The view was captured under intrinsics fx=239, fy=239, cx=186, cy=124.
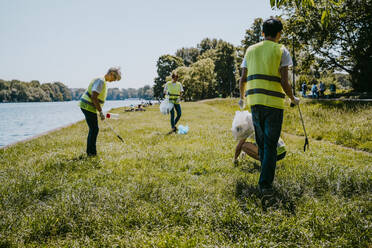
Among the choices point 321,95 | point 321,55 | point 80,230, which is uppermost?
point 321,55

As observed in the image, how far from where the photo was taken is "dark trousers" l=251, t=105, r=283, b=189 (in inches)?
139

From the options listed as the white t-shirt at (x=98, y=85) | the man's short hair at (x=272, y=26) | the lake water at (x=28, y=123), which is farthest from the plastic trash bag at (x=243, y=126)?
the lake water at (x=28, y=123)

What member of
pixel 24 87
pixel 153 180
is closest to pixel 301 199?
pixel 153 180

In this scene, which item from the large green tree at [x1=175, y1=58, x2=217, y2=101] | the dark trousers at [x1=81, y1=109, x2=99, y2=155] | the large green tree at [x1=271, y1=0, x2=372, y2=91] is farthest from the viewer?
the large green tree at [x1=175, y1=58, x2=217, y2=101]

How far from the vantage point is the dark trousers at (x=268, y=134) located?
11.6ft

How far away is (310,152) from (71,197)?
554 centimetres

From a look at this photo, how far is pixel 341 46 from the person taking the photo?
94.8ft

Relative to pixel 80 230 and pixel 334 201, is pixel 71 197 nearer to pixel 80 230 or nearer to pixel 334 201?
pixel 80 230

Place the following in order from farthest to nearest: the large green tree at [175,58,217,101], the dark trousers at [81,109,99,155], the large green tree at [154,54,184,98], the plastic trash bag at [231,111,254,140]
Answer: the large green tree at [154,54,184,98], the large green tree at [175,58,217,101], the dark trousers at [81,109,99,155], the plastic trash bag at [231,111,254,140]

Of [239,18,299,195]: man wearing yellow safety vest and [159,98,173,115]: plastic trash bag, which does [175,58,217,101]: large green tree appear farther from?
[239,18,299,195]: man wearing yellow safety vest

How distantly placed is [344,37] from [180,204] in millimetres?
33734

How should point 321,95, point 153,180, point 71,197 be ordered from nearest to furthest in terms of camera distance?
point 71,197
point 153,180
point 321,95

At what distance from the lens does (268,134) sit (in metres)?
3.56

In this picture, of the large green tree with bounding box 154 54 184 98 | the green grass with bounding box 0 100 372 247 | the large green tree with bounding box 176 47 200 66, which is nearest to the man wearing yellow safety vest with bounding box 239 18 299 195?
the green grass with bounding box 0 100 372 247
